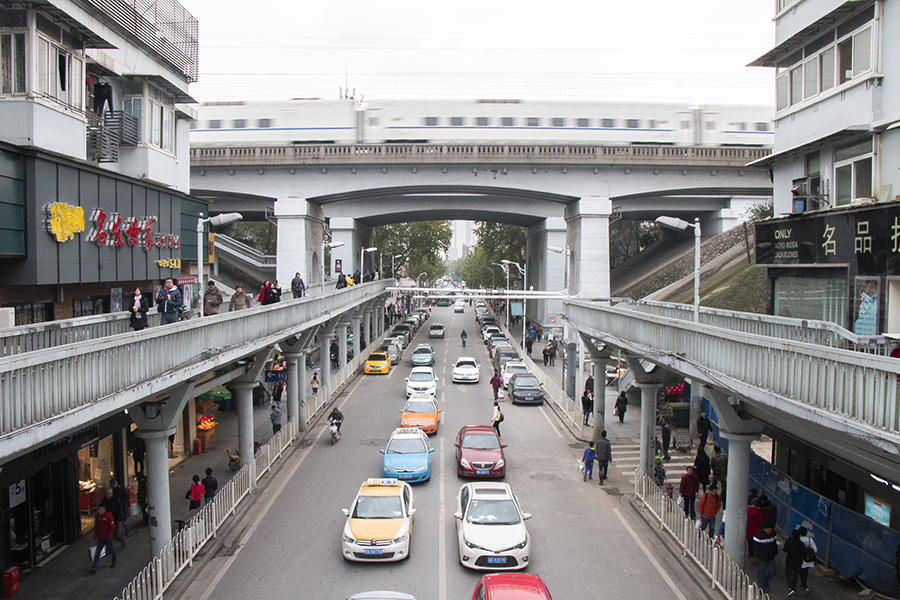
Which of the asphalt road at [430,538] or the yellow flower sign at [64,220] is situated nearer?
the asphalt road at [430,538]

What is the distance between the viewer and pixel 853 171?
49.8 ft

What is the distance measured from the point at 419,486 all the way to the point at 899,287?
1234 centimetres

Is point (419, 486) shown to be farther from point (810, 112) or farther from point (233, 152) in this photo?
point (233, 152)

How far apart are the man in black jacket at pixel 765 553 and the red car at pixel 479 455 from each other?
8043 mm

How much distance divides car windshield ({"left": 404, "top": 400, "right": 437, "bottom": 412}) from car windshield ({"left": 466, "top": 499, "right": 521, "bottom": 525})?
423 inches

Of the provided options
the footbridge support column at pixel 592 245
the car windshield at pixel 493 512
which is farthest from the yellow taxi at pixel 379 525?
the footbridge support column at pixel 592 245

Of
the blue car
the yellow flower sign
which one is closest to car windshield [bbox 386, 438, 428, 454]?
the blue car

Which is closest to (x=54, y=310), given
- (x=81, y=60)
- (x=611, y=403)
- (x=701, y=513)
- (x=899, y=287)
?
Answer: (x=81, y=60)

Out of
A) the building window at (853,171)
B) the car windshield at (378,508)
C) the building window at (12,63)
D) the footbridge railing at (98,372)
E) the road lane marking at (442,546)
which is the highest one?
the building window at (12,63)

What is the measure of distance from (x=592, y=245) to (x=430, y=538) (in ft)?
97.5

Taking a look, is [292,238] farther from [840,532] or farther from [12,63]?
[840,532]

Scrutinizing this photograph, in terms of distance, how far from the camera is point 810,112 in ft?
54.4

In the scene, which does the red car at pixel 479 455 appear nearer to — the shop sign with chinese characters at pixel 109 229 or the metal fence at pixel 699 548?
the metal fence at pixel 699 548

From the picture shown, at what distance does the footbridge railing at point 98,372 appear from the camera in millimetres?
7191
